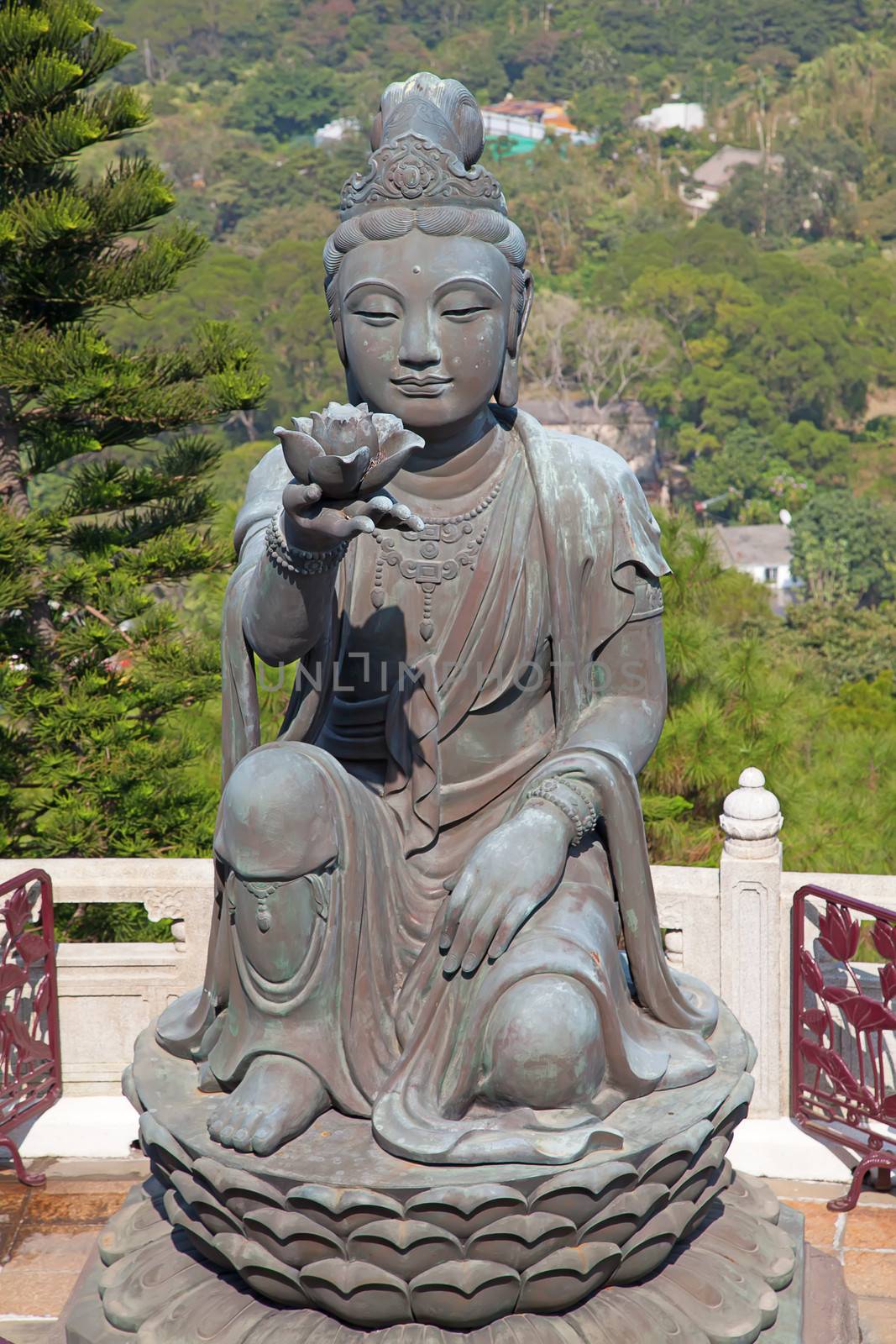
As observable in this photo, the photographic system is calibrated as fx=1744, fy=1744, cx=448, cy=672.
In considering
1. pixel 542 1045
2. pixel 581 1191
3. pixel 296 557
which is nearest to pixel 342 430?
pixel 296 557

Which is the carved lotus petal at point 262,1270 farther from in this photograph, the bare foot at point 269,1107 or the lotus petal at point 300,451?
the lotus petal at point 300,451

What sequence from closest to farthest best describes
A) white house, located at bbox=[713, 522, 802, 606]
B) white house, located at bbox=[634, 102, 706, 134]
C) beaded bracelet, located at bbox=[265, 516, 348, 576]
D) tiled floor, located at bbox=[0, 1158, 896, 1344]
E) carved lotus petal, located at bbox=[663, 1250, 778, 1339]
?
beaded bracelet, located at bbox=[265, 516, 348, 576] < carved lotus petal, located at bbox=[663, 1250, 778, 1339] < tiled floor, located at bbox=[0, 1158, 896, 1344] < white house, located at bbox=[713, 522, 802, 606] < white house, located at bbox=[634, 102, 706, 134]

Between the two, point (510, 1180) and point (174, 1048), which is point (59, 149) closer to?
point (174, 1048)

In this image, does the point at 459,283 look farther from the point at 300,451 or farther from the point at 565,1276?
the point at 565,1276

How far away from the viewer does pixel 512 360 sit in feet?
12.9

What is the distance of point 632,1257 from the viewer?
3.42 metres

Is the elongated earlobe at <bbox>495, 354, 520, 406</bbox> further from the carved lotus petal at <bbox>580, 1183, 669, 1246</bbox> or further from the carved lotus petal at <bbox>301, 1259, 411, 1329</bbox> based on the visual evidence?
the carved lotus petal at <bbox>301, 1259, 411, 1329</bbox>

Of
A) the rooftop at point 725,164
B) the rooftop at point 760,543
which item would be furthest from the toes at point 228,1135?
the rooftop at point 725,164

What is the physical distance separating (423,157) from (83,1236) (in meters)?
2.81

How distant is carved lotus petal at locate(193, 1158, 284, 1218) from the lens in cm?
325

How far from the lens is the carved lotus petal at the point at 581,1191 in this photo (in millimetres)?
3199

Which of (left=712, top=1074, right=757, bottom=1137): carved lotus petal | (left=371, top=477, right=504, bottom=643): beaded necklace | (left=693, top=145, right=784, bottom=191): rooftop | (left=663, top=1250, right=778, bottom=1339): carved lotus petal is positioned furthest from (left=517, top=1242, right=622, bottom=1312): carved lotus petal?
(left=693, top=145, right=784, bottom=191): rooftop

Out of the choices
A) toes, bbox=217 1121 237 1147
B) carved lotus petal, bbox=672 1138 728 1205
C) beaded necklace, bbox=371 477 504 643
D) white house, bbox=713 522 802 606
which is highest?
beaded necklace, bbox=371 477 504 643

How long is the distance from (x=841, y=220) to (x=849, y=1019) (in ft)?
248
